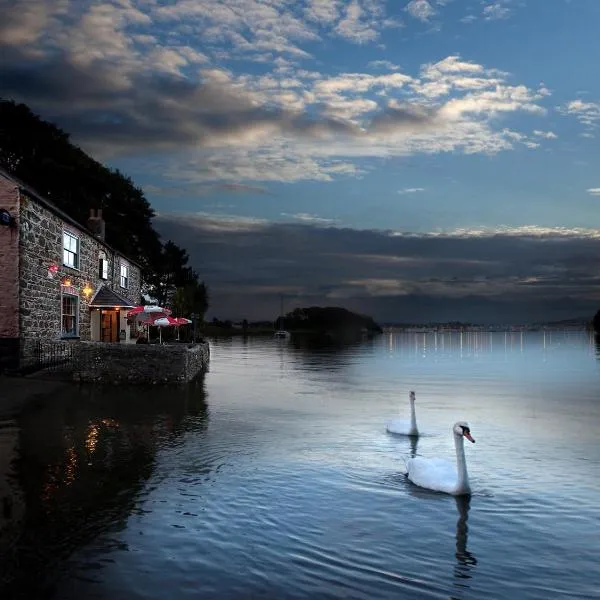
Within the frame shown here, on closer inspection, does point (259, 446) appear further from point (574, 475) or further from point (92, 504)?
point (574, 475)

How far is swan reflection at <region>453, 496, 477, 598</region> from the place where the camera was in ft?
23.6

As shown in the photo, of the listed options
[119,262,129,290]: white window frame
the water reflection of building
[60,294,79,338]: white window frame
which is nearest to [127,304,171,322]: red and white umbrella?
[60,294,79,338]: white window frame

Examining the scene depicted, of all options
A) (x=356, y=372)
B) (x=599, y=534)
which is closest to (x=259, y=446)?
(x=599, y=534)

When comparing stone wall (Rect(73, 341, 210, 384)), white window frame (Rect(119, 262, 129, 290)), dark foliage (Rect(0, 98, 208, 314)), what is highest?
dark foliage (Rect(0, 98, 208, 314))

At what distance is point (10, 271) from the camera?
2577 cm

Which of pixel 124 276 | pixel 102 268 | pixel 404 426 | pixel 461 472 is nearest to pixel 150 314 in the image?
pixel 102 268

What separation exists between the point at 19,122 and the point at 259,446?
50.4 meters

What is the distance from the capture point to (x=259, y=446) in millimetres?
14844

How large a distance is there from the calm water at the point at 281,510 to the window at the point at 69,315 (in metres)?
13.1

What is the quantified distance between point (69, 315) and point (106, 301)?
14.7 feet

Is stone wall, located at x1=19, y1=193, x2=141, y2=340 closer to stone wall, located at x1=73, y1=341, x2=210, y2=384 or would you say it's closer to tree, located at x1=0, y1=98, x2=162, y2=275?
stone wall, located at x1=73, y1=341, x2=210, y2=384

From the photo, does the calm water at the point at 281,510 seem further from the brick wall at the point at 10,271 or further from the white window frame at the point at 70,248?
the white window frame at the point at 70,248

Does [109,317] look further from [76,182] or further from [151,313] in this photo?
[76,182]

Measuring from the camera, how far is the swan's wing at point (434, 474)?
10.6 m
